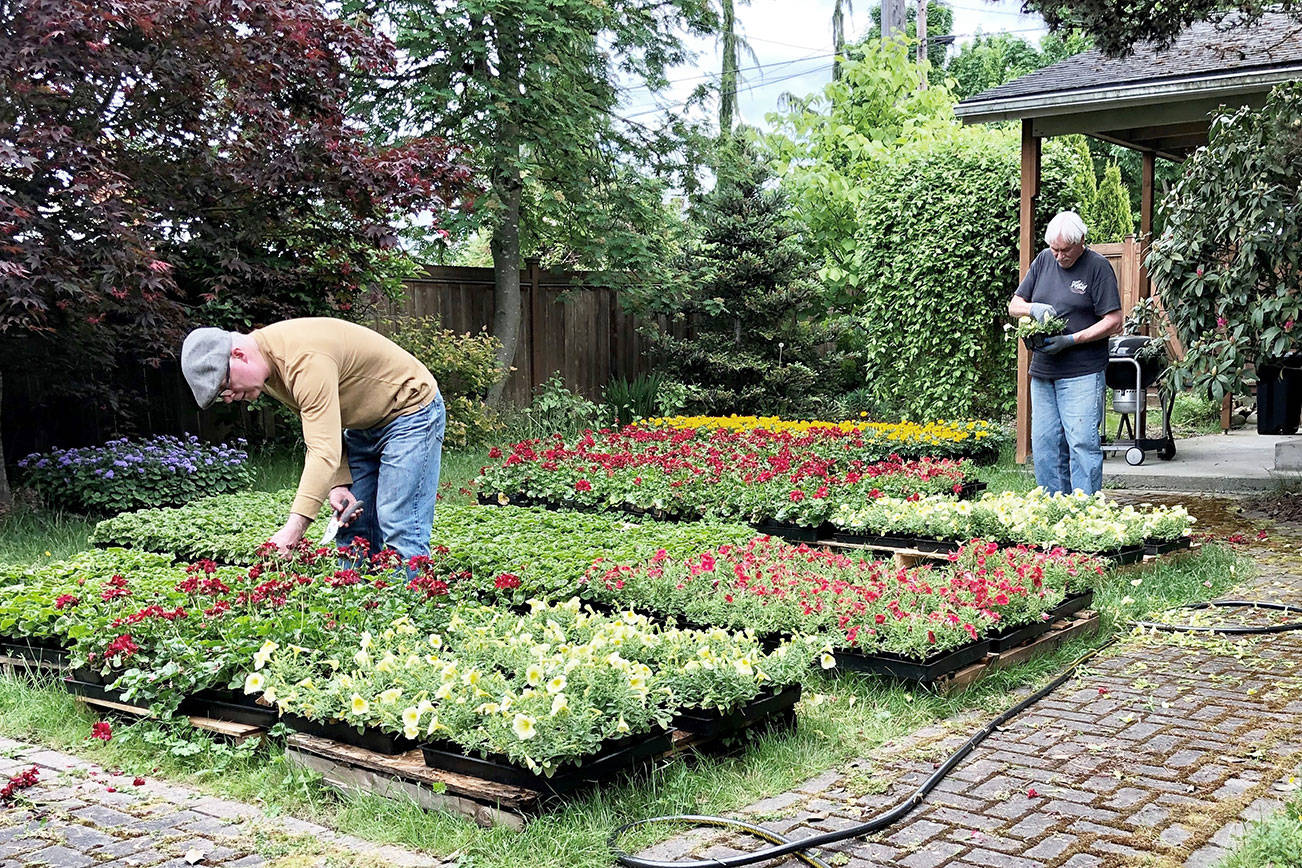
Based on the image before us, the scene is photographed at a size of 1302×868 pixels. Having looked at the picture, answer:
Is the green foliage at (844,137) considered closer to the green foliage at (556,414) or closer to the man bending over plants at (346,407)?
the green foliage at (556,414)

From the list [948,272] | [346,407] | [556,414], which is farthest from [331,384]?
[556,414]

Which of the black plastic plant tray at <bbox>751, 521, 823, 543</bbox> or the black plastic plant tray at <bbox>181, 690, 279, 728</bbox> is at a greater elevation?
the black plastic plant tray at <bbox>751, 521, 823, 543</bbox>

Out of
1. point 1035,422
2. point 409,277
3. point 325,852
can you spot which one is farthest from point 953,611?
point 409,277

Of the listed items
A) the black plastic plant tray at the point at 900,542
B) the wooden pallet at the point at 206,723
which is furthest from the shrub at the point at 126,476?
the black plastic plant tray at the point at 900,542

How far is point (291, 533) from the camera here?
12.9 ft

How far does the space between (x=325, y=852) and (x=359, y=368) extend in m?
2.08

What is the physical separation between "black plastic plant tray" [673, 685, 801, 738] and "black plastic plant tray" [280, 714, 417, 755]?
2.60 ft

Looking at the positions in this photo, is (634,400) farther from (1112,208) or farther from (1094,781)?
(1094,781)

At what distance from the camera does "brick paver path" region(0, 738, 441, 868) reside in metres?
2.76

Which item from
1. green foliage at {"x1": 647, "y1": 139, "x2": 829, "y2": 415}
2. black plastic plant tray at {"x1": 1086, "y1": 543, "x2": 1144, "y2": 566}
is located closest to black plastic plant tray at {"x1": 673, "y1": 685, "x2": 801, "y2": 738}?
black plastic plant tray at {"x1": 1086, "y1": 543, "x2": 1144, "y2": 566}

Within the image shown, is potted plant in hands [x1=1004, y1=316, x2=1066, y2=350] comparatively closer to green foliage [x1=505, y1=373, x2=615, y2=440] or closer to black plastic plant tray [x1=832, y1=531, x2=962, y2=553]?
black plastic plant tray [x1=832, y1=531, x2=962, y2=553]

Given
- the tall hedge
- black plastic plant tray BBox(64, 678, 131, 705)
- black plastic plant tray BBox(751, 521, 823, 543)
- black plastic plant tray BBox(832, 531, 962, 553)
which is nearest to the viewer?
black plastic plant tray BBox(64, 678, 131, 705)

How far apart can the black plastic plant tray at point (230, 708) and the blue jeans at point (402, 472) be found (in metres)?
0.98

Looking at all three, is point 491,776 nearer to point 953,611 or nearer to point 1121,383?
point 953,611
